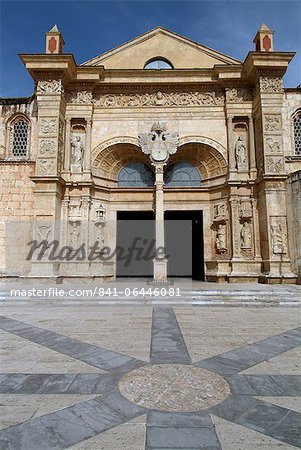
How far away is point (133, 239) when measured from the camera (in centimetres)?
1722

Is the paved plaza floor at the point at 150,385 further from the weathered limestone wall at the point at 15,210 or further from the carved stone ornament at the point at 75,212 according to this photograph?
the weathered limestone wall at the point at 15,210

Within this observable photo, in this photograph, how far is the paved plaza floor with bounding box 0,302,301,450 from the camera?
2.25 metres

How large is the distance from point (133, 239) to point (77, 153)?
222 inches

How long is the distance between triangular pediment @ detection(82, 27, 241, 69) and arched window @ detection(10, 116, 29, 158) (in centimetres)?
459

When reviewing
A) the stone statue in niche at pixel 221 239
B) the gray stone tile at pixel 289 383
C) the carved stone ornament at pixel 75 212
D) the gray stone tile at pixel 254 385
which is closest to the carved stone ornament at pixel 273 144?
the stone statue in niche at pixel 221 239

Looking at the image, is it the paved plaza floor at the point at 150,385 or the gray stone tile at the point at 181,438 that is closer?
the gray stone tile at the point at 181,438

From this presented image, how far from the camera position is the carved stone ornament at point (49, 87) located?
46.6 feet

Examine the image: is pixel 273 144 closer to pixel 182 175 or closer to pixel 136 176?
pixel 182 175

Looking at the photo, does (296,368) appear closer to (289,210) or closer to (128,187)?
(289,210)

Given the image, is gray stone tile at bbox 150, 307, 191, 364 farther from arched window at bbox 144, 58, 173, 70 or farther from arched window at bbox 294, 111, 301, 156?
arched window at bbox 144, 58, 173, 70

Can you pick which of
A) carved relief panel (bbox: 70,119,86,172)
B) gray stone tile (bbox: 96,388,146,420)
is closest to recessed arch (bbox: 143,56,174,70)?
carved relief panel (bbox: 70,119,86,172)

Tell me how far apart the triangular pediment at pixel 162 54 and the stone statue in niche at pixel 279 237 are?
30.1 ft

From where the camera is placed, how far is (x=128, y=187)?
624 inches

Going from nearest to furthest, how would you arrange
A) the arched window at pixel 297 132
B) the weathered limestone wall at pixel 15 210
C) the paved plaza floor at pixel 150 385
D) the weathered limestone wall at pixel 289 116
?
the paved plaza floor at pixel 150 385 → the weathered limestone wall at pixel 15 210 → the weathered limestone wall at pixel 289 116 → the arched window at pixel 297 132
